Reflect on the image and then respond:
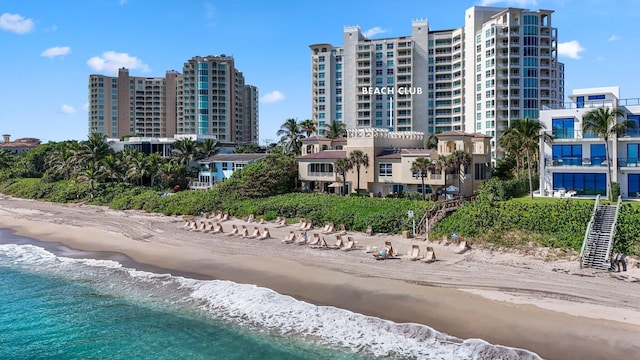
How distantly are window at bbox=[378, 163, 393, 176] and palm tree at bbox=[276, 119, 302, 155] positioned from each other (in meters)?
21.9

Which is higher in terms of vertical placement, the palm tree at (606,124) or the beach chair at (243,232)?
the palm tree at (606,124)

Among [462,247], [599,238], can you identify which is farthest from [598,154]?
[462,247]

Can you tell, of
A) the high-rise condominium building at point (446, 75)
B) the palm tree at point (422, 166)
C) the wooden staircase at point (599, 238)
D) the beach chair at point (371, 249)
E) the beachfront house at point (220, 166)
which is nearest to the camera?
the wooden staircase at point (599, 238)

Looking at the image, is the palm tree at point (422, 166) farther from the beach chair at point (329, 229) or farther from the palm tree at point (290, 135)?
the palm tree at point (290, 135)

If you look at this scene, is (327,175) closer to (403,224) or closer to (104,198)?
(403,224)

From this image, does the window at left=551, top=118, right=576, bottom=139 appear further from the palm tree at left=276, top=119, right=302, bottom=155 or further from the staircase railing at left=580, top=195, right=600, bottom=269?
the palm tree at left=276, top=119, right=302, bottom=155

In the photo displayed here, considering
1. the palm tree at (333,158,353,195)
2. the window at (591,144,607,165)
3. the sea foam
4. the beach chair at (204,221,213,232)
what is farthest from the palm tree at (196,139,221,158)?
the window at (591,144,607,165)

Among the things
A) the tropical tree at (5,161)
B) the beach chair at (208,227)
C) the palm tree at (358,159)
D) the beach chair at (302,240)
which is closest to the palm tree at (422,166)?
the palm tree at (358,159)

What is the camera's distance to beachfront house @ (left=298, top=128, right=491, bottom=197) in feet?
149

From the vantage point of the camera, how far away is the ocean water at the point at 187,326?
19156mm

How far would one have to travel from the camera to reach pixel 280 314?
23078mm

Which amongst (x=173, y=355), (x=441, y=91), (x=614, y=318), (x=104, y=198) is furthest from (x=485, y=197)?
(x=441, y=91)

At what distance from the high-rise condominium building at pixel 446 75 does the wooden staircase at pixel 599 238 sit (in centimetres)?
5219

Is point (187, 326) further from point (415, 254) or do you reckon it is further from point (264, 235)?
point (264, 235)
